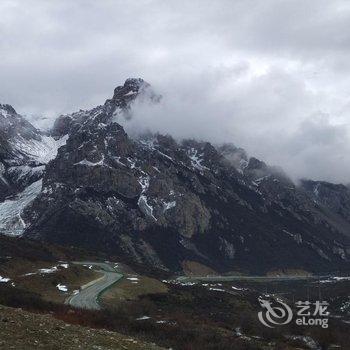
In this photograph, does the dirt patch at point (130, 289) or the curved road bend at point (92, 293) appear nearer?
the curved road bend at point (92, 293)

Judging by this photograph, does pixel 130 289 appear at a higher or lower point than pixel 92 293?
lower

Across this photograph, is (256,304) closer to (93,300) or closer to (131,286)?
(131,286)

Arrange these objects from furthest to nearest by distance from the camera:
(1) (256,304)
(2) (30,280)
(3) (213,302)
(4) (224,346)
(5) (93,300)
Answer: (1) (256,304) < (3) (213,302) < (2) (30,280) < (5) (93,300) < (4) (224,346)

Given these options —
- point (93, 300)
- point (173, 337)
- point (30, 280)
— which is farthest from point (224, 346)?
point (30, 280)

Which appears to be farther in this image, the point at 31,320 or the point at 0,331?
the point at 31,320

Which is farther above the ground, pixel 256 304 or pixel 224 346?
pixel 224 346

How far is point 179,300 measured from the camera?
434 ft

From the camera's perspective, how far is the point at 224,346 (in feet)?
186

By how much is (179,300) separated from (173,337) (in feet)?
240

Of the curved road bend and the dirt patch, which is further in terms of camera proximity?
the dirt patch

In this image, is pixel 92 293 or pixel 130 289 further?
pixel 130 289

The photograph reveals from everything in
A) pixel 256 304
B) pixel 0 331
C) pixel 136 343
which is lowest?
pixel 256 304

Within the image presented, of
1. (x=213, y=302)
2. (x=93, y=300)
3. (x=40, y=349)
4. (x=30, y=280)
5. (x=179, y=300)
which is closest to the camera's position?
(x=40, y=349)

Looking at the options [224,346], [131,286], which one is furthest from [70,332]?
[131,286]
